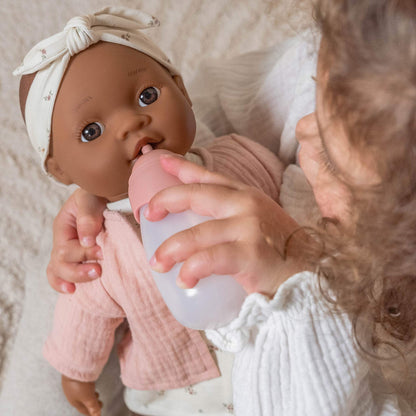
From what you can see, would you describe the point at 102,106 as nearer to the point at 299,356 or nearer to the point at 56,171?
the point at 56,171

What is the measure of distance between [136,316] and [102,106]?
12.0 inches

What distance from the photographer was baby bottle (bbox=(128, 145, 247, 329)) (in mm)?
479

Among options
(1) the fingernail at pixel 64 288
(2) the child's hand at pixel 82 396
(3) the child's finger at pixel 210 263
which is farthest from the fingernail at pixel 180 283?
(2) the child's hand at pixel 82 396

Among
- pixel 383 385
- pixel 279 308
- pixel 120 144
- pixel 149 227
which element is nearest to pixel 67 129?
pixel 120 144

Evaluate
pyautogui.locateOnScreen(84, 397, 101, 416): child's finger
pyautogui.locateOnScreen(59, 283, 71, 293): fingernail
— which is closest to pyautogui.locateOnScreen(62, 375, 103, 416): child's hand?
pyautogui.locateOnScreen(84, 397, 101, 416): child's finger

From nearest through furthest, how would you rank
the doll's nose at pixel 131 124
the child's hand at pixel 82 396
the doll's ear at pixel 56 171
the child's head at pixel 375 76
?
the child's head at pixel 375 76
the doll's nose at pixel 131 124
the doll's ear at pixel 56 171
the child's hand at pixel 82 396

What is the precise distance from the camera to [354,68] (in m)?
0.36

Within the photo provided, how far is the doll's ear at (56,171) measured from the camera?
0.68m

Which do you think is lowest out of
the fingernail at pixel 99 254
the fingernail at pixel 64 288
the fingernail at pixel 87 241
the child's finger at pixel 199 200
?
the fingernail at pixel 64 288

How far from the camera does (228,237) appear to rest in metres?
0.47

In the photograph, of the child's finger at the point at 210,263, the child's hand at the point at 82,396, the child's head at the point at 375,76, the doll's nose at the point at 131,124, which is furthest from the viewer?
the child's hand at the point at 82,396

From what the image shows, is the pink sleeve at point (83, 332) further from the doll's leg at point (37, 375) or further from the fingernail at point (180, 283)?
the fingernail at point (180, 283)

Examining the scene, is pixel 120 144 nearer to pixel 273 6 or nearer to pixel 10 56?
pixel 273 6

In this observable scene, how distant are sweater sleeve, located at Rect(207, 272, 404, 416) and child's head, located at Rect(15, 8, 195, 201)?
0.24 meters
